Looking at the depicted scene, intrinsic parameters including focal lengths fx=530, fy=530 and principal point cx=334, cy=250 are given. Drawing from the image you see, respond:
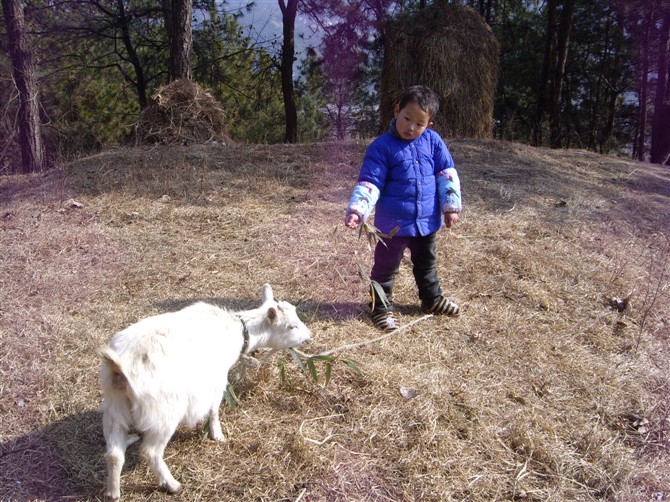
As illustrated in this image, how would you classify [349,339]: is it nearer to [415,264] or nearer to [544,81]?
[415,264]

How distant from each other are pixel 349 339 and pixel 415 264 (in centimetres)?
67

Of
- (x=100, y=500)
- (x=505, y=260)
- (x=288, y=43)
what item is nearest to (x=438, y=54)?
(x=288, y=43)

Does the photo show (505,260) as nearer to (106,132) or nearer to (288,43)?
(288,43)

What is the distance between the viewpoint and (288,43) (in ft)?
38.4

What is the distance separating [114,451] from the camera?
1.95 metres

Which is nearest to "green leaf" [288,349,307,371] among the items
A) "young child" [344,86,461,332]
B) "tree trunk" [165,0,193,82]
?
"young child" [344,86,461,332]

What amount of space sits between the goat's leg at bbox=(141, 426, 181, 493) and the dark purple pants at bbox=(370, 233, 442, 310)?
1587mm

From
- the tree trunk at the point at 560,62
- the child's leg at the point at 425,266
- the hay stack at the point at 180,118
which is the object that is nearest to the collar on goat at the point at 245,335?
the child's leg at the point at 425,266

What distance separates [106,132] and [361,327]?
1354 cm

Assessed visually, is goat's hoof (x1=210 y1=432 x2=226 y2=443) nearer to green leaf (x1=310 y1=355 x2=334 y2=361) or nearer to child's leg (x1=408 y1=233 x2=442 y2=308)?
green leaf (x1=310 y1=355 x2=334 y2=361)

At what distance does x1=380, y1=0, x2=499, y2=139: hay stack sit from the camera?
31.2 ft

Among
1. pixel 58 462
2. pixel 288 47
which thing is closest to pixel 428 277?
pixel 58 462

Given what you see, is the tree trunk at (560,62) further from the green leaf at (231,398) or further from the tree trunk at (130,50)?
the green leaf at (231,398)

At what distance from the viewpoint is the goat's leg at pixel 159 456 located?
199 cm
